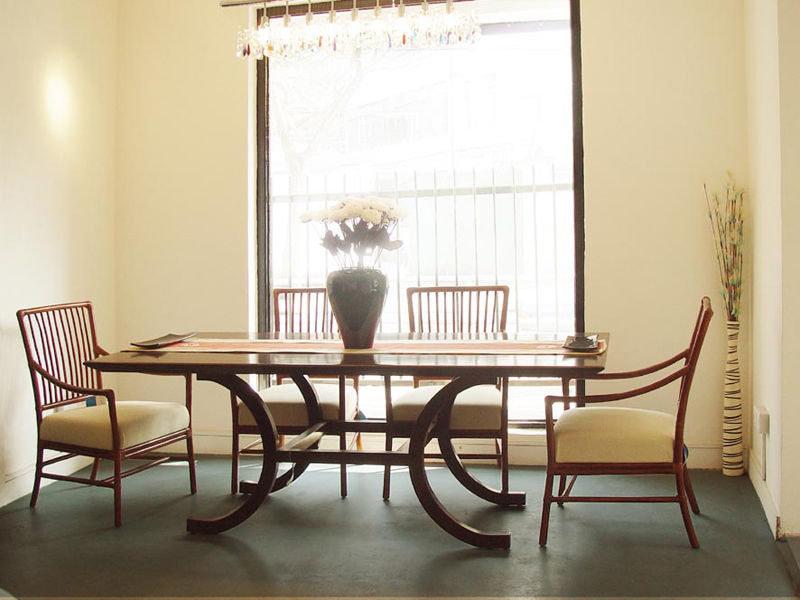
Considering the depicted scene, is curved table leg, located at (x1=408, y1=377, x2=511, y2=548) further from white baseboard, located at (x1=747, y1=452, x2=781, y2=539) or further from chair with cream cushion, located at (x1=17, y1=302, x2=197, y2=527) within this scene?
chair with cream cushion, located at (x1=17, y1=302, x2=197, y2=527)

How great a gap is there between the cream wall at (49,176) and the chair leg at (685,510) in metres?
2.95

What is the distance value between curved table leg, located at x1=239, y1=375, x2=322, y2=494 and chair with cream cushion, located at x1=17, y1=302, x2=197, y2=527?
281mm

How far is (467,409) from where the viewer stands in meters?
3.30

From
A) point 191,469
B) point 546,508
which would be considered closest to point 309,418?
point 191,469

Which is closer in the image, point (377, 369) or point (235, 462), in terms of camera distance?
point (377, 369)

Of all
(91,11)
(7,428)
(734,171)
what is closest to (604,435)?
(734,171)

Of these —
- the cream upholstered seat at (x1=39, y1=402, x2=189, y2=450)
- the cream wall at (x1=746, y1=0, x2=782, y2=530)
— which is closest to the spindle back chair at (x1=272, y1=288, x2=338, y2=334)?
the cream upholstered seat at (x1=39, y1=402, x2=189, y2=450)

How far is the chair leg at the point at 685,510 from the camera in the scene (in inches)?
108

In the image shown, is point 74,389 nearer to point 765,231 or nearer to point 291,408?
point 291,408

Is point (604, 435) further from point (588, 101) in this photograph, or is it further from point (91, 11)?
point (91, 11)

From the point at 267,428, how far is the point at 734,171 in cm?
271

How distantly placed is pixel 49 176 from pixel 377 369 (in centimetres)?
233

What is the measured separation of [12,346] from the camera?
3.59 metres

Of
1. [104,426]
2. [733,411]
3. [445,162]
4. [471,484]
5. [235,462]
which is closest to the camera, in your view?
[104,426]
